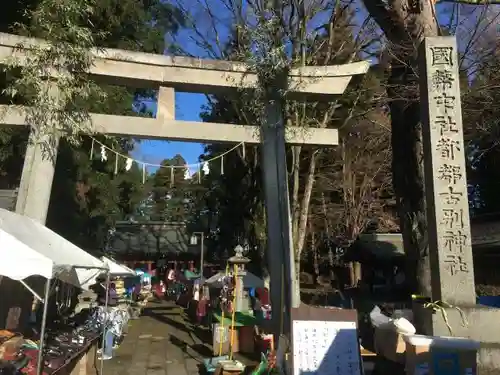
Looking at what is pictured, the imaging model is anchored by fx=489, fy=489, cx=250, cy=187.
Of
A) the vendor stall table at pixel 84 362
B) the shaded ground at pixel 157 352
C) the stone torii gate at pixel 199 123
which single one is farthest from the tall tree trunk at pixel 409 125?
the vendor stall table at pixel 84 362

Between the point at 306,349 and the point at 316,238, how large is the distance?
19519 mm

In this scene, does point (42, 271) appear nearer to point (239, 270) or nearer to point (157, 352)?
point (157, 352)

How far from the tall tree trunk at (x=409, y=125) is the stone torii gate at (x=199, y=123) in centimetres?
112

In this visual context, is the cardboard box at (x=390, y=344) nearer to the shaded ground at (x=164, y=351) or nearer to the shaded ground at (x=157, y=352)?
the shaded ground at (x=164, y=351)

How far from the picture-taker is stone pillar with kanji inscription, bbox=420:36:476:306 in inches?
276

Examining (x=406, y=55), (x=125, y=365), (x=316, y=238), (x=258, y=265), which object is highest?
(x=406, y=55)

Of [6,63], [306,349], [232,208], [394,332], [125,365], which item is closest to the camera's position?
[306,349]

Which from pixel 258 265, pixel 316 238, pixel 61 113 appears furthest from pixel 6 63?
pixel 316 238

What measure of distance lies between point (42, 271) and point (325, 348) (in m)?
3.34

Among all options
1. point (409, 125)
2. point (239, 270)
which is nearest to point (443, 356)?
point (409, 125)

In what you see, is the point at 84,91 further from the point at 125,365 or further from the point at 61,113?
the point at 125,365

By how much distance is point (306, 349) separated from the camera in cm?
583

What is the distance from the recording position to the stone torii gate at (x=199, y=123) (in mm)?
8625

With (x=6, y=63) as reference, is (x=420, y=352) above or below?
below
